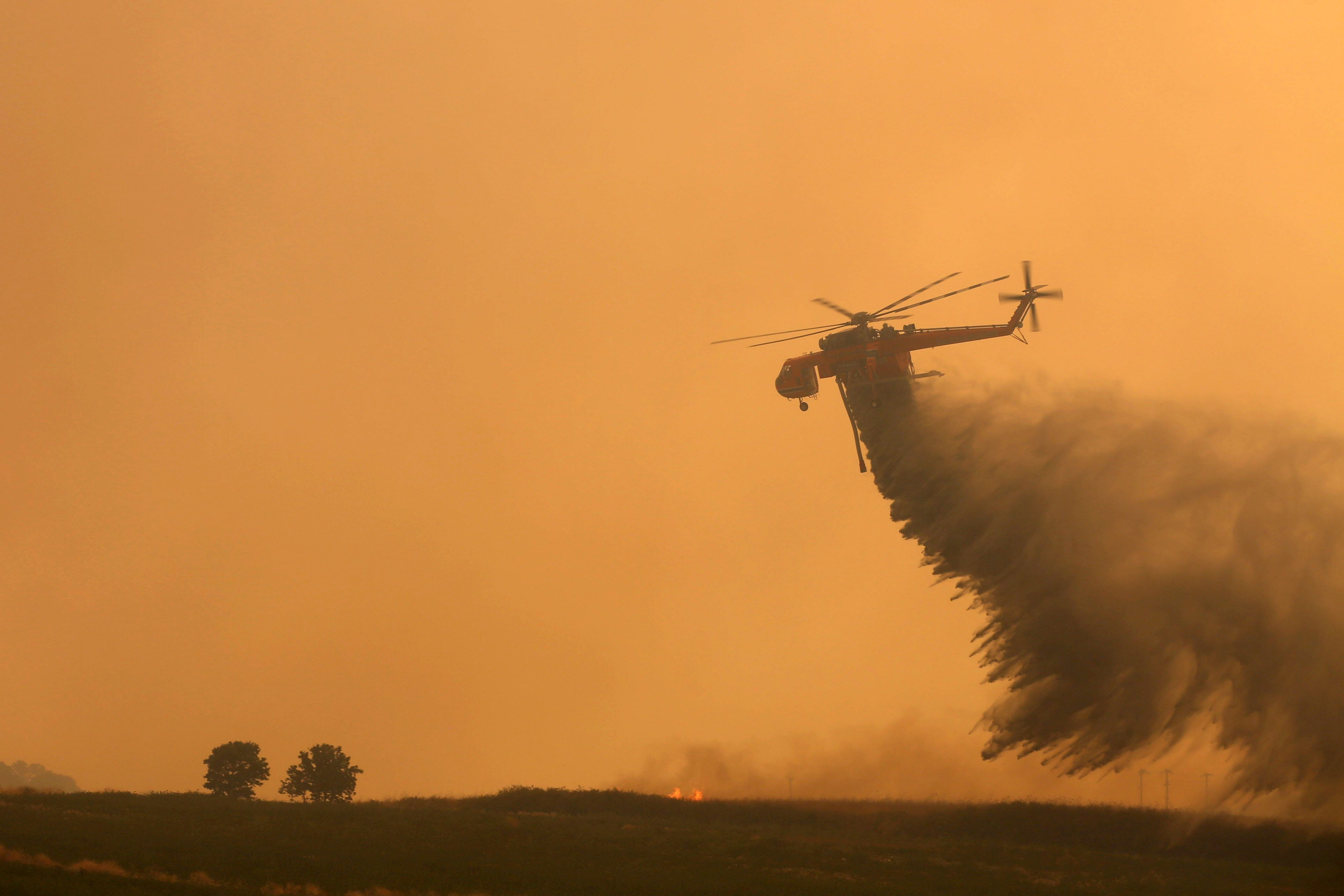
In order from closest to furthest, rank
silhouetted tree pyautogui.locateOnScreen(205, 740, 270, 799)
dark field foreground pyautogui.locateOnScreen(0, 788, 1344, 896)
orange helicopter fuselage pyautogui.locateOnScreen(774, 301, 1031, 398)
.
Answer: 1. dark field foreground pyautogui.locateOnScreen(0, 788, 1344, 896)
2. orange helicopter fuselage pyautogui.locateOnScreen(774, 301, 1031, 398)
3. silhouetted tree pyautogui.locateOnScreen(205, 740, 270, 799)

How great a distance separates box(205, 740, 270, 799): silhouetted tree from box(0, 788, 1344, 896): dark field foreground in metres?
23.2

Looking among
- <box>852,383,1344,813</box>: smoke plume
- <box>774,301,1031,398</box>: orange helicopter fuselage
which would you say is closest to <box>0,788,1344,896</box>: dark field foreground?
<box>852,383,1344,813</box>: smoke plume

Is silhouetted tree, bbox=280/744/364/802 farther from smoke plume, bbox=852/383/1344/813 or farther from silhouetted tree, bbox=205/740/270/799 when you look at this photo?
smoke plume, bbox=852/383/1344/813

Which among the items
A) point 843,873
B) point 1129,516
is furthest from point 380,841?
point 1129,516

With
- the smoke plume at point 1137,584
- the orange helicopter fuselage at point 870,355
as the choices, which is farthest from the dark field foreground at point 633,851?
the orange helicopter fuselage at point 870,355

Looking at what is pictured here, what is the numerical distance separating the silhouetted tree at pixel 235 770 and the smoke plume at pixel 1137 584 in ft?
206

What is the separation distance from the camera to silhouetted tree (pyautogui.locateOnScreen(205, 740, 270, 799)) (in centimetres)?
9606

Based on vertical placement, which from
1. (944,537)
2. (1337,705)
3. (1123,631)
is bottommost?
(1337,705)

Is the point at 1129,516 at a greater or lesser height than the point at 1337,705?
greater

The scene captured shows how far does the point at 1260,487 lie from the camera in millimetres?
59031

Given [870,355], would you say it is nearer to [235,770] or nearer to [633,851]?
[633,851]

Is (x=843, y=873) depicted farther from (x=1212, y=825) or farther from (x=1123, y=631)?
(x=1212, y=825)

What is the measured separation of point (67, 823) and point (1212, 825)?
185ft

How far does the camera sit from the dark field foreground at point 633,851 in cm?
4559
